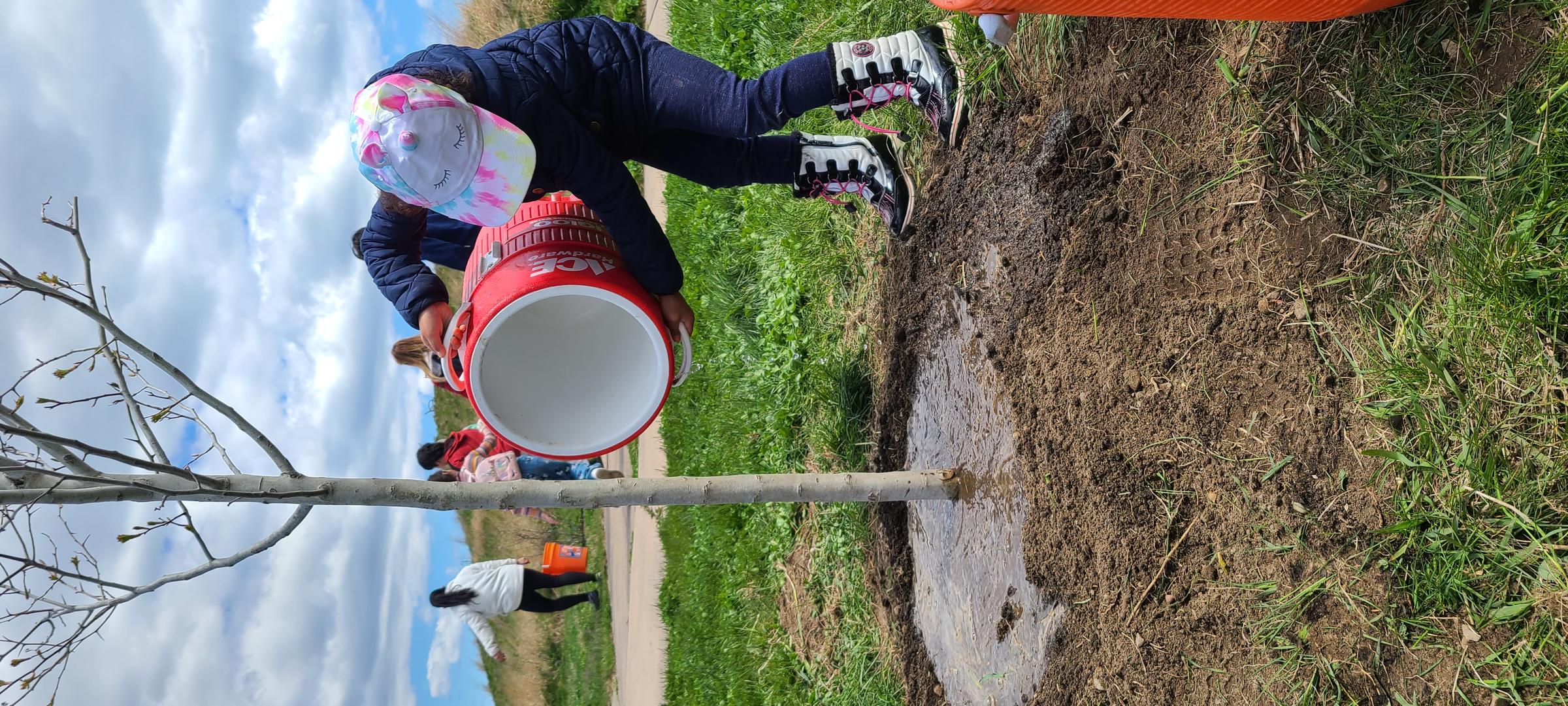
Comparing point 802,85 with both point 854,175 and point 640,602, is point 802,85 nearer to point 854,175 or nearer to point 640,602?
point 854,175

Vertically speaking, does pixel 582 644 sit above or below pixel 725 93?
below

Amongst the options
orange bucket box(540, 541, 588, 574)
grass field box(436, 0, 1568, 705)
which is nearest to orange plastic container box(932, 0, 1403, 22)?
grass field box(436, 0, 1568, 705)

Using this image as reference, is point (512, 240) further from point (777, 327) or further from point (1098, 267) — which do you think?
point (777, 327)

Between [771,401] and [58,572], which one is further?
[771,401]

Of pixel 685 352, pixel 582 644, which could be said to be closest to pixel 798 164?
pixel 685 352

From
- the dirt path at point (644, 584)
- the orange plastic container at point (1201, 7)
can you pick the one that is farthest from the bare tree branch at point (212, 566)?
the dirt path at point (644, 584)

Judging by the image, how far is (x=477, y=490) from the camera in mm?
2158

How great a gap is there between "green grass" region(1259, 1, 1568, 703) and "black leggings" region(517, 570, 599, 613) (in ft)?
24.0

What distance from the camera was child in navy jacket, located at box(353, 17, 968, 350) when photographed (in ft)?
6.99

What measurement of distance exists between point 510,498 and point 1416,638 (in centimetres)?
186

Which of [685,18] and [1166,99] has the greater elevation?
[685,18]

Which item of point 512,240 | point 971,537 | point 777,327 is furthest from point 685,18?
point 971,537

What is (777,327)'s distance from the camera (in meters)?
4.45

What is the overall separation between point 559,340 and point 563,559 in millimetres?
6629
